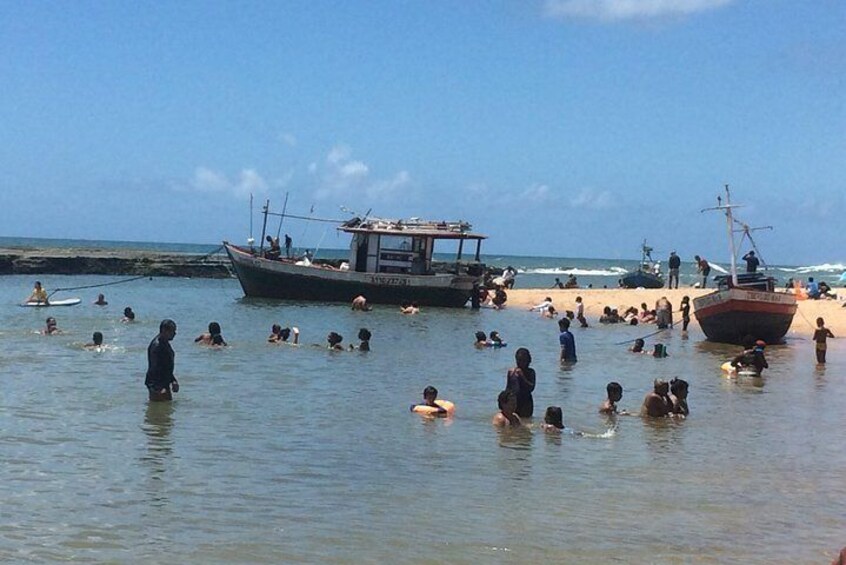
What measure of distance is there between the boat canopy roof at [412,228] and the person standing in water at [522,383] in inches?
1021

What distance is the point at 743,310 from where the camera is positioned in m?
27.9

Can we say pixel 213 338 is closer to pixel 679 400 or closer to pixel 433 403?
pixel 433 403

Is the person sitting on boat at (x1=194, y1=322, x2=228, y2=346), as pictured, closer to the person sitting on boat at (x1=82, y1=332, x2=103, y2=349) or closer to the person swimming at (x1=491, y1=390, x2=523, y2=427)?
the person sitting on boat at (x1=82, y1=332, x2=103, y2=349)

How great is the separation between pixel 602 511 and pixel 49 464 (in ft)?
18.7

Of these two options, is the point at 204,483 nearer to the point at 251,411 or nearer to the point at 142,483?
the point at 142,483

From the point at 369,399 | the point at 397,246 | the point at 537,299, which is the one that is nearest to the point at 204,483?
the point at 369,399

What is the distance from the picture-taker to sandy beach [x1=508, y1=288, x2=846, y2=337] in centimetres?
3512

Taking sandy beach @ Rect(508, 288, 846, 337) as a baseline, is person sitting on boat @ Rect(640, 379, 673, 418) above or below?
below

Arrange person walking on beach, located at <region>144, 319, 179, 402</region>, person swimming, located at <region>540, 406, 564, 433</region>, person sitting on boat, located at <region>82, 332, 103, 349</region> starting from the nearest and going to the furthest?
1. person swimming, located at <region>540, 406, 564, 433</region>
2. person walking on beach, located at <region>144, 319, 179, 402</region>
3. person sitting on boat, located at <region>82, 332, 103, 349</region>

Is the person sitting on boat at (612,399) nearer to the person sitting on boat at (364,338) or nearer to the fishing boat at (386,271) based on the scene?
the person sitting on boat at (364,338)

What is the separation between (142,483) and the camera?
33.9 feet

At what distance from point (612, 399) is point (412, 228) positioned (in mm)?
26337

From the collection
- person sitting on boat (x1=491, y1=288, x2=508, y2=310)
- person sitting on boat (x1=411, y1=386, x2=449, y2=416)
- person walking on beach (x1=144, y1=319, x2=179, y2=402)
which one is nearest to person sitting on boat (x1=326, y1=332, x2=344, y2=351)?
person walking on beach (x1=144, y1=319, x2=179, y2=402)

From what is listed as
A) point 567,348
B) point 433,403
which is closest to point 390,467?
point 433,403
